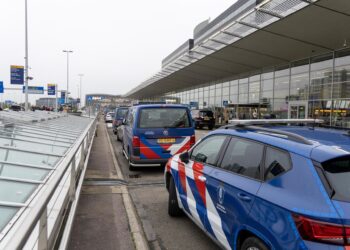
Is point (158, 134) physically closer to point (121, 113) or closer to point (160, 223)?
point (160, 223)

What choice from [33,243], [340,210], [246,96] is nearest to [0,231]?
[33,243]

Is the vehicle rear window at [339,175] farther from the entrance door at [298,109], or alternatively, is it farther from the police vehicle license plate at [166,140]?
the entrance door at [298,109]

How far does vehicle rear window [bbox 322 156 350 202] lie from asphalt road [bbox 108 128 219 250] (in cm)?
231

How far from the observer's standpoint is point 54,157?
6.12 metres


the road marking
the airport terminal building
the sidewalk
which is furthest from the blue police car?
the airport terminal building

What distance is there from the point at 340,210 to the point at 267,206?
58 cm

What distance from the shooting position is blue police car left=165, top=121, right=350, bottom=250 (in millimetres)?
2348

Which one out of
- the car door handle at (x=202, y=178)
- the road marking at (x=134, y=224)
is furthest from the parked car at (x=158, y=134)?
the car door handle at (x=202, y=178)

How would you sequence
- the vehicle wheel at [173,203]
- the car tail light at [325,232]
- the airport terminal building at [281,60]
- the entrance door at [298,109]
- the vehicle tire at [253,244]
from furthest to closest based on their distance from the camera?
the entrance door at [298,109] < the airport terminal building at [281,60] < the vehicle wheel at [173,203] < the vehicle tire at [253,244] < the car tail light at [325,232]

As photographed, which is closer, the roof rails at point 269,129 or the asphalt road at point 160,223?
the roof rails at point 269,129

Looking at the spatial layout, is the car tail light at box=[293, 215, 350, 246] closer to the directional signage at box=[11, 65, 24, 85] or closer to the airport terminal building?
the airport terminal building

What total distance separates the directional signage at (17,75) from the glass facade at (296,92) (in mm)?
19435

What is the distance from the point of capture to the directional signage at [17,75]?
96.9 ft

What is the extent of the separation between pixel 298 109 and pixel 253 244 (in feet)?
69.1
